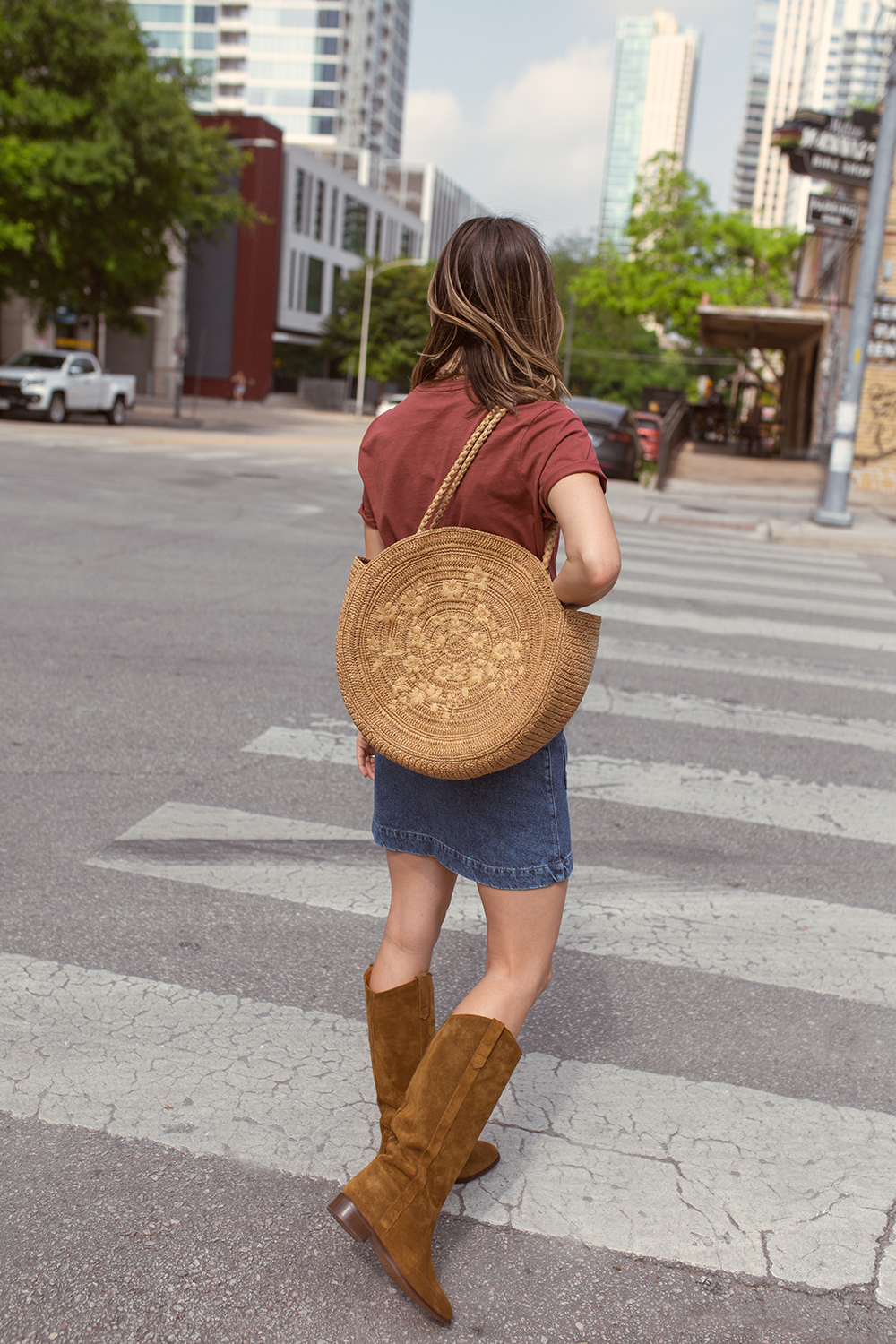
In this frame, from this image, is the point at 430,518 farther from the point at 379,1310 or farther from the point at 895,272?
the point at 895,272

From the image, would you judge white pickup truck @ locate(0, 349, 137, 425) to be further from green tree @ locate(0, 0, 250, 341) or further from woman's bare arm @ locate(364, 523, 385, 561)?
woman's bare arm @ locate(364, 523, 385, 561)

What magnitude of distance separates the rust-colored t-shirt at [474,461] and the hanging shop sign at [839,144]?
17.9 meters

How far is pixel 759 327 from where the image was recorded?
3288cm

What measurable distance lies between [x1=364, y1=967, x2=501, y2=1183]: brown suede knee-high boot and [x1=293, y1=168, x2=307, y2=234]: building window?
70.8 m

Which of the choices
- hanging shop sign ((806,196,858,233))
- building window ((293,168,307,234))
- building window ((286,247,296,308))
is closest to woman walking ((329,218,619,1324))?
hanging shop sign ((806,196,858,233))

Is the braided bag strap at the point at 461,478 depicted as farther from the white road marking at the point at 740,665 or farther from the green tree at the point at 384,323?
the green tree at the point at 384,323

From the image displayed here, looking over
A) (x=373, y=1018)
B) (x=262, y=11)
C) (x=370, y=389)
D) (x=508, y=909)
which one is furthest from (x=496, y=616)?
(x=262, y=11)

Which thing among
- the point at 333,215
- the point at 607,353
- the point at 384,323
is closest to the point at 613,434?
the point at 384,323

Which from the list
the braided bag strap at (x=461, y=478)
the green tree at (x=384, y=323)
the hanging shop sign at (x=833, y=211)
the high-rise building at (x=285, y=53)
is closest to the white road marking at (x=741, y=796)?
the braided bag strap at (x=461, y=478)

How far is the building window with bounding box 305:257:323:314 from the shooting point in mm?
71750

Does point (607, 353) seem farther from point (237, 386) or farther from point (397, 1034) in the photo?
point (397, 1034)

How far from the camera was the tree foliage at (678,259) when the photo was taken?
3919cm

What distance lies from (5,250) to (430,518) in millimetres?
31768

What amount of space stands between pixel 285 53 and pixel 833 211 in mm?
104763
